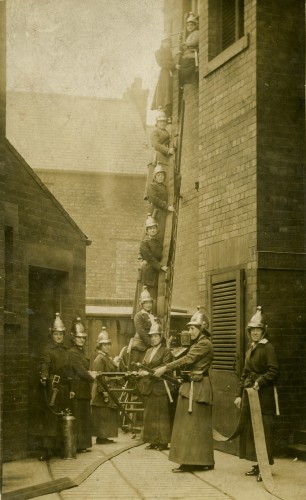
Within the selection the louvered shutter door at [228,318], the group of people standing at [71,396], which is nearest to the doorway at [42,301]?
the group of people standing at [71,396]

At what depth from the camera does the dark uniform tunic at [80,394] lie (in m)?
12.3

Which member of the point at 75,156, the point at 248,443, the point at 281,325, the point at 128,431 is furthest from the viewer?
the point at 75,156

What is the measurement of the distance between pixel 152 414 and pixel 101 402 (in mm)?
1261

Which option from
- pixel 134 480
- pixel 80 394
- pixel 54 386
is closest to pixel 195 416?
pixel 134 480

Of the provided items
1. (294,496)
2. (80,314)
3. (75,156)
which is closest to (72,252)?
(80,314)

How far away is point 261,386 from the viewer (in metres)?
10.2

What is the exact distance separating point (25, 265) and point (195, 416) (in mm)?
3459

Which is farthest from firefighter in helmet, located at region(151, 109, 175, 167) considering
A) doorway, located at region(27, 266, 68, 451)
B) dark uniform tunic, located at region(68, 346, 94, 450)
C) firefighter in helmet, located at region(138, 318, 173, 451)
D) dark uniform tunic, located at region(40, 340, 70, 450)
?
dark uniform tunic, located at region(40, 340, 70, 450)

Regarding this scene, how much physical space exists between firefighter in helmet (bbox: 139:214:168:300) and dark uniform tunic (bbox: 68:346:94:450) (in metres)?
4.41

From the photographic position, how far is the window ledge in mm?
12297

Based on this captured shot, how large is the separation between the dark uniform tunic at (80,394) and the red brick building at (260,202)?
192 cm

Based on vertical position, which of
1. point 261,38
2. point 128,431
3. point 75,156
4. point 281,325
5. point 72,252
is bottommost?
point 128,431

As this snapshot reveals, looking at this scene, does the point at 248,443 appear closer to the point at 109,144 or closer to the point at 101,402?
the point at 101,402

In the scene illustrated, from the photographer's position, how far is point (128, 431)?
50.1 ft
